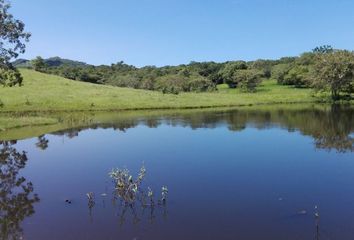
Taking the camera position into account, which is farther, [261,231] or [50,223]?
[50,223]

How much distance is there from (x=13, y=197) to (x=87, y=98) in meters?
66.8

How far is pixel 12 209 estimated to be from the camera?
18000 mm

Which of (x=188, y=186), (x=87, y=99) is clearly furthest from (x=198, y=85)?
(x=188, y=186)

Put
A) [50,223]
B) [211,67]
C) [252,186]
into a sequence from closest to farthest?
[50,223] → [252,186] → [211,67]

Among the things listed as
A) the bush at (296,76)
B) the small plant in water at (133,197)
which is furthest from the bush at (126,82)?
the small plant in water at (133,197)

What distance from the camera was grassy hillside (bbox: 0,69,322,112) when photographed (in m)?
77.5

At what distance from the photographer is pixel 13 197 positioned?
19984mm

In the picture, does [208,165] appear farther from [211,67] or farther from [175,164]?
[211,67]

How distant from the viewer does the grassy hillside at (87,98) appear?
77500 millimetres

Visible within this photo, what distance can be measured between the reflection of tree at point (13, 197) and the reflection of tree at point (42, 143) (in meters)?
5.12

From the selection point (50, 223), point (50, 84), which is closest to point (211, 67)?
point (50, 84)

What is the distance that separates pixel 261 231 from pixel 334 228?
260 cm

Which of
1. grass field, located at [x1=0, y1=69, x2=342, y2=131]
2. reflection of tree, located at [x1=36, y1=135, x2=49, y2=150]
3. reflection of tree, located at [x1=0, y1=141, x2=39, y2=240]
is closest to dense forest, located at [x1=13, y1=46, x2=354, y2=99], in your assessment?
grass field, located at [x1=0, y1=69, x2=342, y2=131]

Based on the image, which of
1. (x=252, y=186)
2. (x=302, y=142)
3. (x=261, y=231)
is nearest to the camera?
(x=261, y=231)
